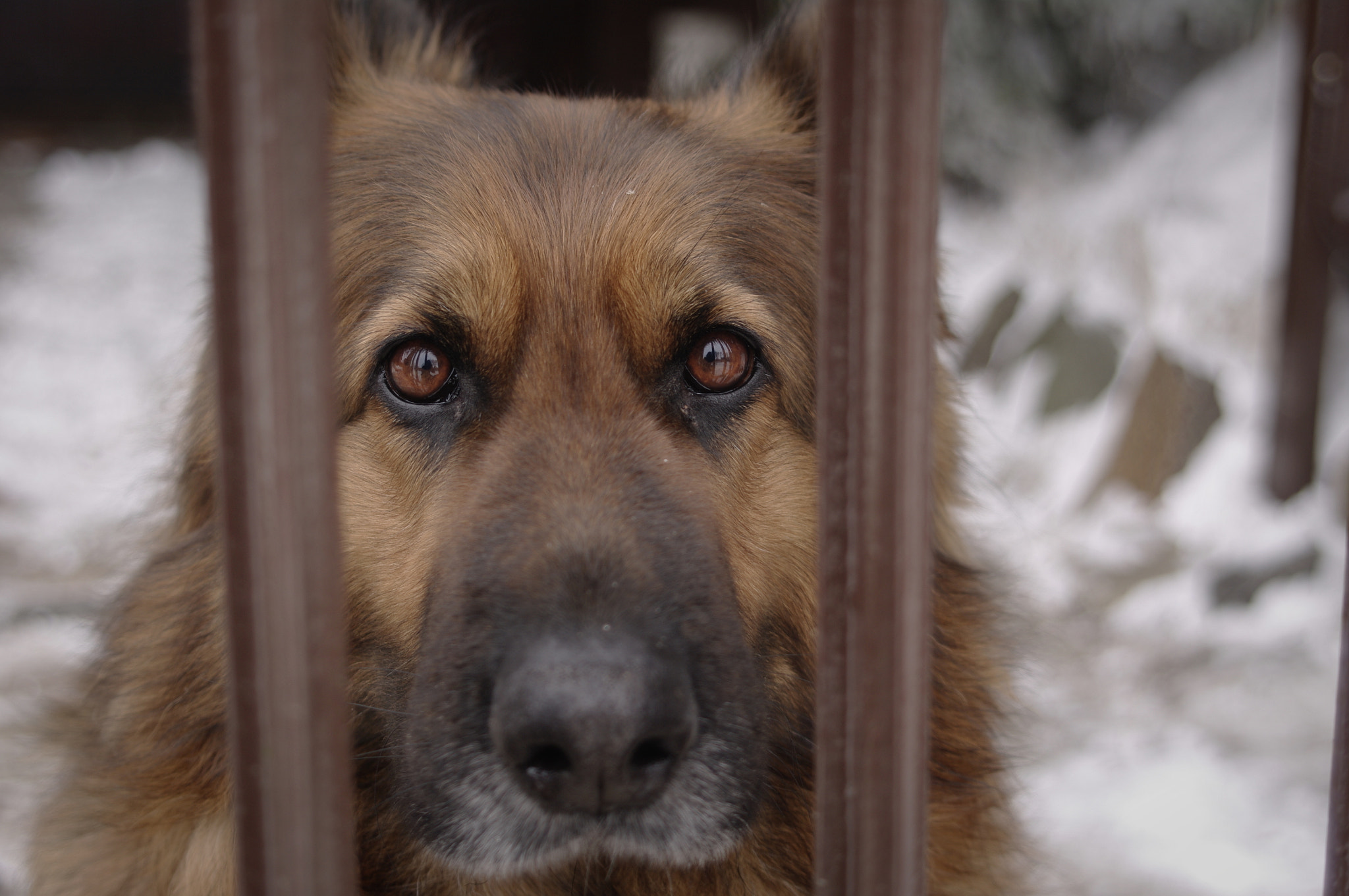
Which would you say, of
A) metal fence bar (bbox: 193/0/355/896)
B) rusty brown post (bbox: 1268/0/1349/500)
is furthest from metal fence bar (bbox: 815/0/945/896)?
rusty brown post (bbox: 1268/0/1349/500)

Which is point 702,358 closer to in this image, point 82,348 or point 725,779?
point 725,779

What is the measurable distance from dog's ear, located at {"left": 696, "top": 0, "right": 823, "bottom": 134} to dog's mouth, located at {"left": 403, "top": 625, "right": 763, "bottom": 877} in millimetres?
1392

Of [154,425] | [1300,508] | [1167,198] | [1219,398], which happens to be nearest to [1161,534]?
[1300,508]

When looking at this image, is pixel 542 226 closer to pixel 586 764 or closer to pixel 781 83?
pixel 781 83

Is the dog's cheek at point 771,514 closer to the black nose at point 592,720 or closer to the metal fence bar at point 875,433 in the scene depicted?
the black nose at point 592,720

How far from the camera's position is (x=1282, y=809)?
10.7ft

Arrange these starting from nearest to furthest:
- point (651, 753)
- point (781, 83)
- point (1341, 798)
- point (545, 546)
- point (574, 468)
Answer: point (1341, 798)
point (651, 753)
point (545, 546)
point (574, 468)
point (781, 83)

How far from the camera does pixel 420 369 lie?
5.98 feet

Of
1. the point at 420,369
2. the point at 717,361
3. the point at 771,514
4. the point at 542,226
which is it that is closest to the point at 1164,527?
the point at 771,514

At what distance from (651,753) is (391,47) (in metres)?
1.89

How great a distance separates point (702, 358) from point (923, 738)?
0.92 m

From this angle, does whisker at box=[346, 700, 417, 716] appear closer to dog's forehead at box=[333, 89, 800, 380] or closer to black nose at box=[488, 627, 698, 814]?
black nose at box=[488, 627, 698, 814]

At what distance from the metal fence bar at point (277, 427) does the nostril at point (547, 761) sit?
1.19ft

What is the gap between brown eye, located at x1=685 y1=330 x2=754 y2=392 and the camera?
74.0 inches
